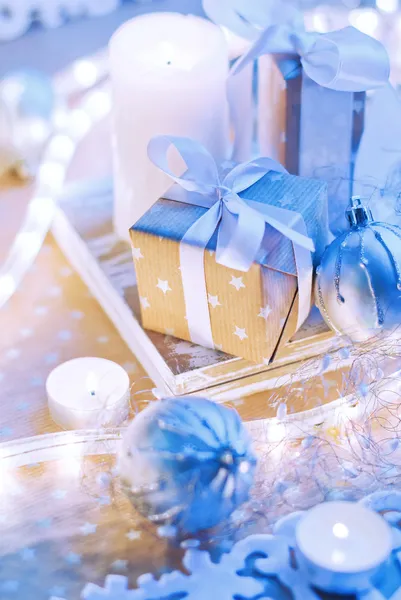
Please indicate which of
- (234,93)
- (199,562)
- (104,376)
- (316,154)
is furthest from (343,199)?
(199,562)

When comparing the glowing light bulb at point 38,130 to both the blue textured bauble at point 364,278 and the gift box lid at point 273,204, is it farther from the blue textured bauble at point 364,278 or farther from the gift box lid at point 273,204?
the blue textured bauble at point 364,278

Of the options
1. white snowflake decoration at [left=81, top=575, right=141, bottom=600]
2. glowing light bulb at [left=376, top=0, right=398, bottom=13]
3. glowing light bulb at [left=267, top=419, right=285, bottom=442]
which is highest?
glowing light bulb at [left=376, top=0, right=398, bottom=13]

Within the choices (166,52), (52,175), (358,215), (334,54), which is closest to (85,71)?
(52,175)

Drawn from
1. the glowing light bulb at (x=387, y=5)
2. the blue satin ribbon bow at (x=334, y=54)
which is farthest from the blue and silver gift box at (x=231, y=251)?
the glowing light bulb at (x=387, y=5)

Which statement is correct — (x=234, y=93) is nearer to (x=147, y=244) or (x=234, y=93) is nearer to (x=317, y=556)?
(x=147, y=244)

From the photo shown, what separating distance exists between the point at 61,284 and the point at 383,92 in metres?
0.41

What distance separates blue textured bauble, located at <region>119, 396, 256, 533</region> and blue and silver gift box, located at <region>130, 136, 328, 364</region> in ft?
0.47

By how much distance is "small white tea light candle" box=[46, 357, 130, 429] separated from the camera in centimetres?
73

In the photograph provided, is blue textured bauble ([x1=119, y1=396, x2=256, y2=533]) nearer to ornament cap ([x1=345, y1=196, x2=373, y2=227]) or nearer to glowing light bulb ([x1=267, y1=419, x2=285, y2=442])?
glowing light bulb ([x1=267, y1=419, x2=285, y2=442])

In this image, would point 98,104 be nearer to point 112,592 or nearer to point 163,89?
point 163,89

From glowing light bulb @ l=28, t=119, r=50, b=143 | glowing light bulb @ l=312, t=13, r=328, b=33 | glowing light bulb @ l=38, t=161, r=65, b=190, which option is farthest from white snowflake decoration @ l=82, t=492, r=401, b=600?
glowing light bulb @ l=312, t=13, r=328, b=33

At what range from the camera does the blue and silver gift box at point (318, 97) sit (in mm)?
800

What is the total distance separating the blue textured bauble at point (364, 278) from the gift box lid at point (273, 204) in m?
0.03

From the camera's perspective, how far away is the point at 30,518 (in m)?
0.67
